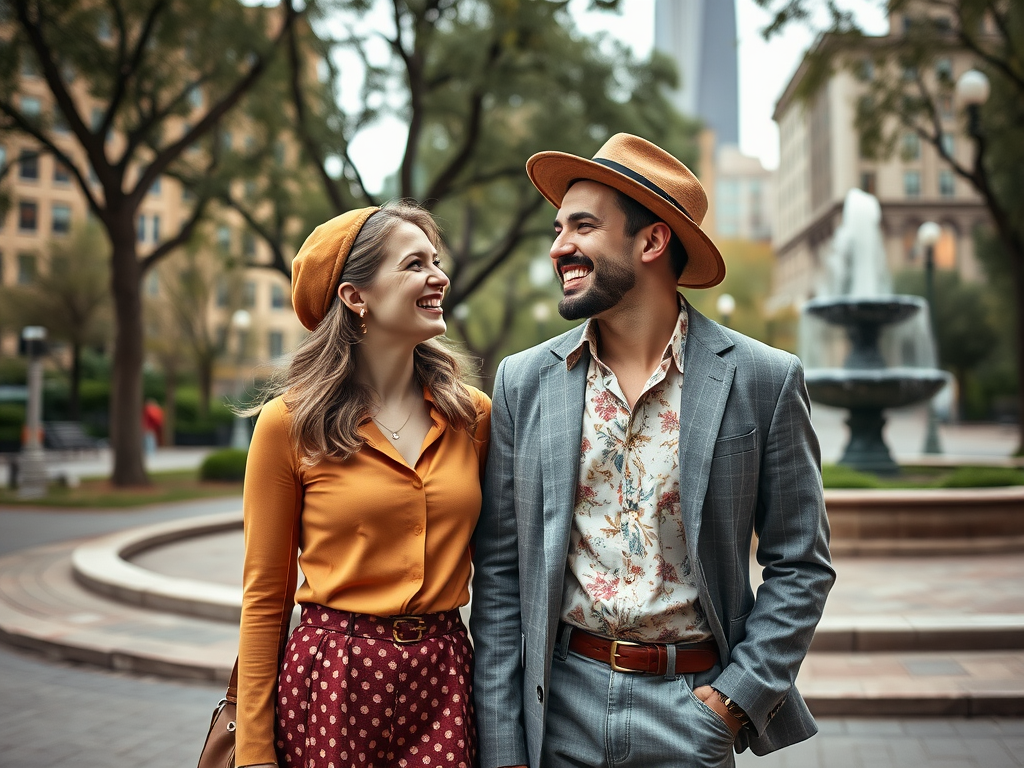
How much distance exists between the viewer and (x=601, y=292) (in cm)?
245

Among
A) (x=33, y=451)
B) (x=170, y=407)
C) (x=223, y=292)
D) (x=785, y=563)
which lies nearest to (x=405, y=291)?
(x=785, y=563)

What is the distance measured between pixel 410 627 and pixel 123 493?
15.6 m

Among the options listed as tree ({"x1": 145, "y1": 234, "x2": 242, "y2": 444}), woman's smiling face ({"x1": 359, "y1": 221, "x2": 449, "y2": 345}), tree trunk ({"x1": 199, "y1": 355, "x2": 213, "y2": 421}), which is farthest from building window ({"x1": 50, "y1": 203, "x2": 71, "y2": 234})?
woman's smiling face ({"x1": 359, "y1": 221, "x2": 449, "y2": 345})

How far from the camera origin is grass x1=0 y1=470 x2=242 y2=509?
15.2 metres

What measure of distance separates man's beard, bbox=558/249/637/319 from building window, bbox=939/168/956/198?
7285cm

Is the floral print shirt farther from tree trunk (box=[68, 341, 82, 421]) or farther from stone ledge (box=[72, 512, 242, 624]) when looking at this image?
tree trunk (box=[68, 341, 82, 421])

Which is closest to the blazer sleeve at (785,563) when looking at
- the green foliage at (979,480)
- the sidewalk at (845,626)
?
the sidewalk at (845,626)

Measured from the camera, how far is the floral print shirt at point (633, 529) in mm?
2314

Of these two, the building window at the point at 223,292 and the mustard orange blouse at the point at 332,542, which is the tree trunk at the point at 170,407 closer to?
the building window at the point at 223,292

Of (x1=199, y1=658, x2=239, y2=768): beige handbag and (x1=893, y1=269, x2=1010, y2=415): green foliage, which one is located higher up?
(x1=893, y1=269, x2=1010, y2=415): green foliage

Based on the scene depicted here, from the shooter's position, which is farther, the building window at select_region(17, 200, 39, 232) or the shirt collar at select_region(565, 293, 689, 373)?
the building window at select_region(17, 200, 39, 232)

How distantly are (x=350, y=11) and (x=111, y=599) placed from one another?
→ 10791 mm

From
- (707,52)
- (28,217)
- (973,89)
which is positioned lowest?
(973,89)

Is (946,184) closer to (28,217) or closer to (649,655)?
(28,217)
